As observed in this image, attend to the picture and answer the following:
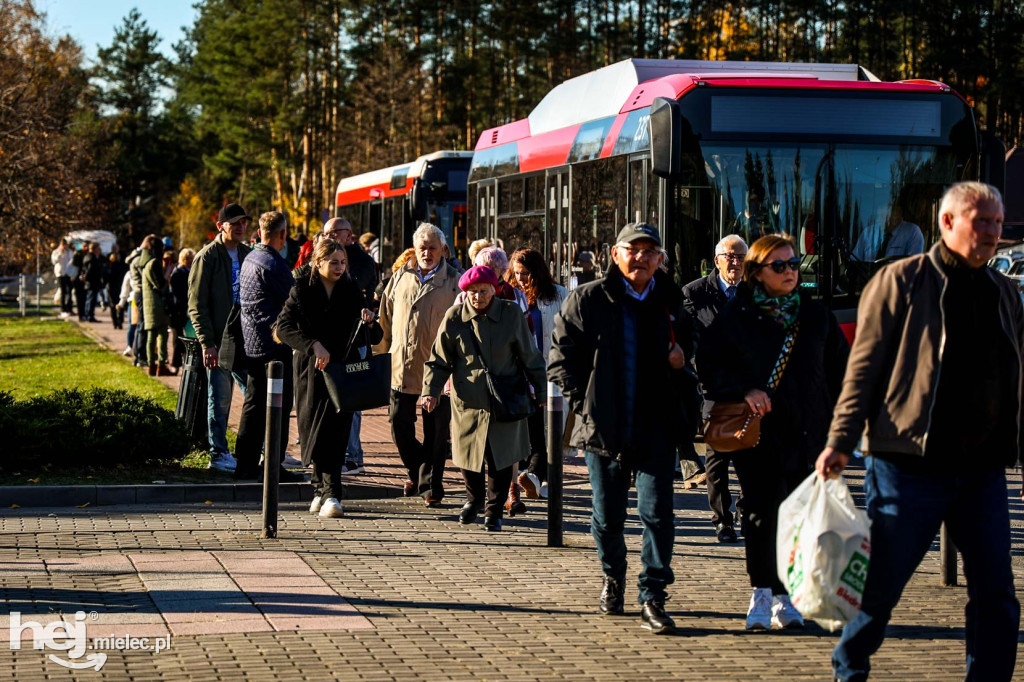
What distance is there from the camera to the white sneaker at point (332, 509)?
9.57m

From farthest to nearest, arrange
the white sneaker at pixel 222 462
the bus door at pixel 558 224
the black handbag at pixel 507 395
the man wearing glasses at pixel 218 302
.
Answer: the bus door at pixel 558 224 < the white sneaker at pixel 222 462 < the man wearing glasses at pixel 218 302 < the black handbag at pixel 507 395

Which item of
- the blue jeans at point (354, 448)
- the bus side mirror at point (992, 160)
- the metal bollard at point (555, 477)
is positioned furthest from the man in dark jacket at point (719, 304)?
the bus side mirror at point (992, 160)

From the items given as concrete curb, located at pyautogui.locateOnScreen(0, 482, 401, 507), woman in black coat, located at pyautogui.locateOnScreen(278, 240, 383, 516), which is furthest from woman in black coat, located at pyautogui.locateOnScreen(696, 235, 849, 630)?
concrete curb, located at pyautogui.locateOnScreen(0, 482, 401, 507)

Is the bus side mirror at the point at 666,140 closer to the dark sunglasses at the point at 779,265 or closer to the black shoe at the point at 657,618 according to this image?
the dark sunglasses at the point at 779,265

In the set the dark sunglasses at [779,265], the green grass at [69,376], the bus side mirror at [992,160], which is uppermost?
the bus side mirror at [992,160]

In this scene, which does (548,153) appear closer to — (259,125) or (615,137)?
(615,137)

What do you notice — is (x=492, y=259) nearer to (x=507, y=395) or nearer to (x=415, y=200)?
(x=507, y=395)

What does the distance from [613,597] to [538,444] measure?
149 inches

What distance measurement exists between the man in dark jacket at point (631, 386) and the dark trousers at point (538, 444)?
→ 370 centimetres

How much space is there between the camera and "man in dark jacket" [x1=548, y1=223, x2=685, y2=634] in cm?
654

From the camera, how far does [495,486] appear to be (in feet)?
30.0

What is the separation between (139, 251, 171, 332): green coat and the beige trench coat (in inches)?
302

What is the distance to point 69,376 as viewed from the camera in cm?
2048

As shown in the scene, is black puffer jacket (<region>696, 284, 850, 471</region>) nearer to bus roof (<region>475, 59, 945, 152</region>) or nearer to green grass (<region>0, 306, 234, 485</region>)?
green grass (<region>0, 306, 234, 485</region>)
